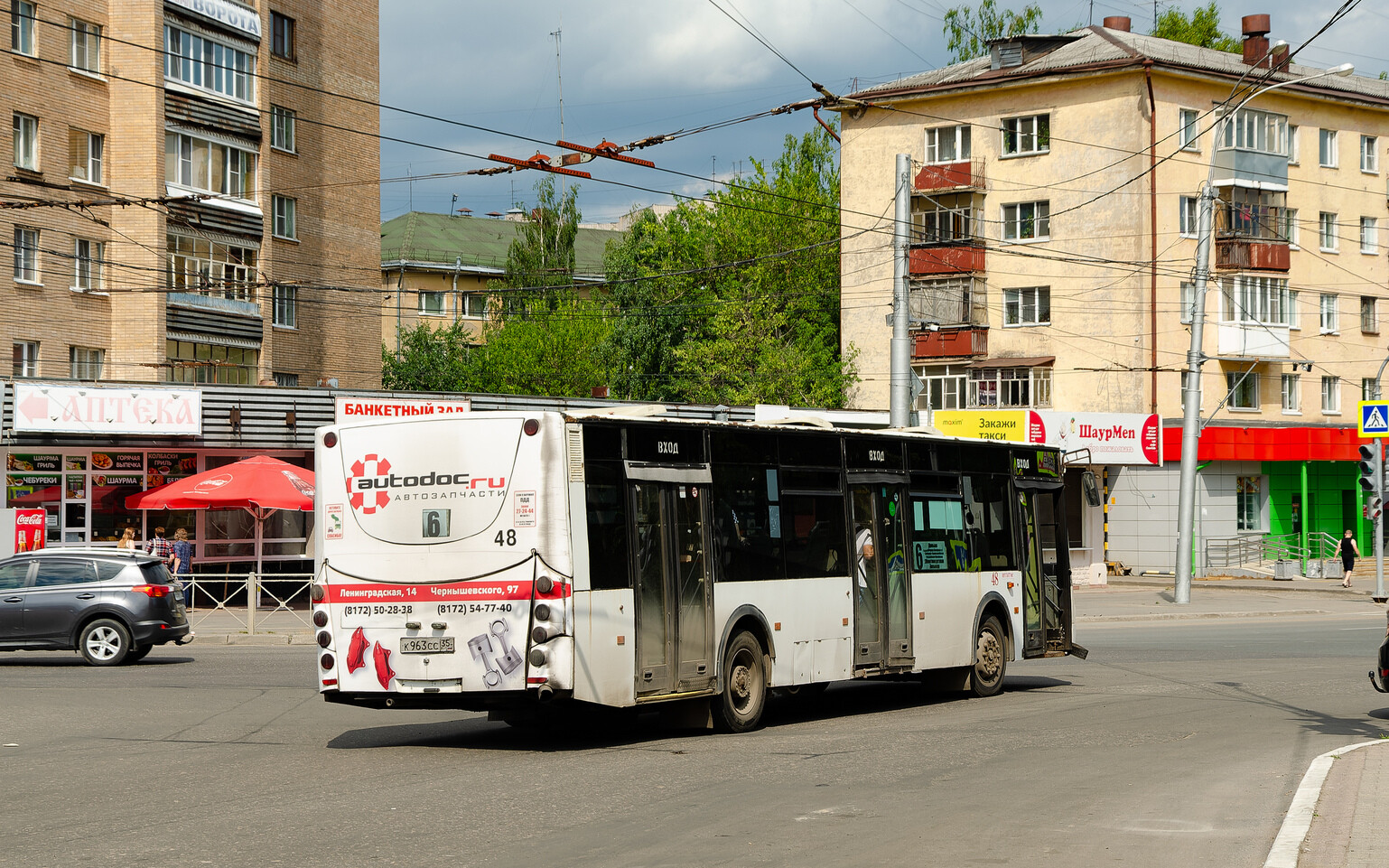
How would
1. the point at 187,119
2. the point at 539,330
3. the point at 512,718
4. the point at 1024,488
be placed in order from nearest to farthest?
1. the point at 512,718
2. the point at 1024,488
3. the point at 187,119
4. the point at 539,330

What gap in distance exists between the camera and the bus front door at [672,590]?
12641 mm

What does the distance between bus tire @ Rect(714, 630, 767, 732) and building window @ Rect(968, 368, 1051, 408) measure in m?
43.0

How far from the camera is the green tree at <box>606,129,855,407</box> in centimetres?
6222

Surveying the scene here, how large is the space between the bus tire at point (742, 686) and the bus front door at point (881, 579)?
1.57 metres

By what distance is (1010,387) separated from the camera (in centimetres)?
5619

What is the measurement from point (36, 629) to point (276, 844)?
1424 centimetres

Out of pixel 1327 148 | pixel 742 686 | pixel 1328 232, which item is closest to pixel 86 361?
pixel 742 686

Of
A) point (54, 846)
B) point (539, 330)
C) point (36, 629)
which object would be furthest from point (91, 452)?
point (539, 330)

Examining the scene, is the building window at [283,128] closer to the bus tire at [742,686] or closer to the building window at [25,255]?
the building window at [25,255]

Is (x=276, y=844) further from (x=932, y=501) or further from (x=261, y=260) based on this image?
(x=261, y=260)

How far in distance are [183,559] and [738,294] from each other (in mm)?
39516

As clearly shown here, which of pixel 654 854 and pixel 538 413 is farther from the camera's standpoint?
pixel 538 413

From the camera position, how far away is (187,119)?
144 feet

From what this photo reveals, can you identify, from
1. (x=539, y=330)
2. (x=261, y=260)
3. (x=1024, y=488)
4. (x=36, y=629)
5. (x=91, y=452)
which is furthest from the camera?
(x=539, y=330)
